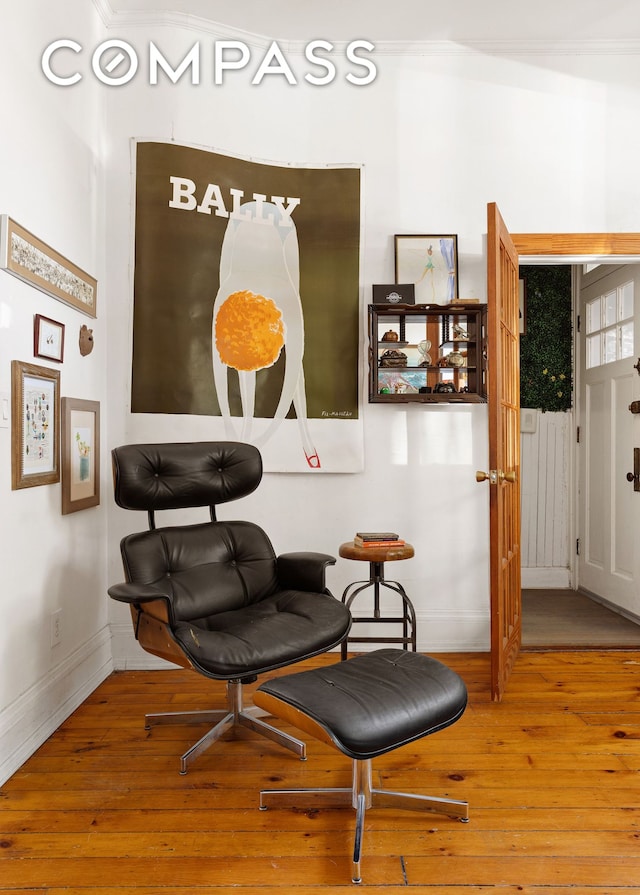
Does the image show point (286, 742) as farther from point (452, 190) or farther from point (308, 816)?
point (452, 190)

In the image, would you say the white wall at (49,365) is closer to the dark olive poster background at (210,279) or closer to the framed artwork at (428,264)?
the dark olive poster background at (210,279)

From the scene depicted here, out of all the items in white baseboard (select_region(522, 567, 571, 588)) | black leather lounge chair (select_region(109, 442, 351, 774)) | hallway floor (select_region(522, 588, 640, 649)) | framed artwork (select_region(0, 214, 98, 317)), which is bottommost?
hallway floor (select_region(522, 588, 640, 649))

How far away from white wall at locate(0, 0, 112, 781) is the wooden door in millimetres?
1798

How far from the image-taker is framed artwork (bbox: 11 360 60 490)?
2309 mm

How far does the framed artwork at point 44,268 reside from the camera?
7.30 feet

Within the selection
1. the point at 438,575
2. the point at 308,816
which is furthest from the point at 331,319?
the point at 308,816

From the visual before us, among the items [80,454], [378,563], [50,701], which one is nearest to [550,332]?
[378,563]

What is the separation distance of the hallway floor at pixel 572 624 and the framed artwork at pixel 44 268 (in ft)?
9.38

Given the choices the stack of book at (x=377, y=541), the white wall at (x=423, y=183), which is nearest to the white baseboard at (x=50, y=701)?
the white wall at (x=423, y=183)

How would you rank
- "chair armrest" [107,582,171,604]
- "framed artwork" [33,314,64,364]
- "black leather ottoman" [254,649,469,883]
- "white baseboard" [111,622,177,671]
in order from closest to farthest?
"black leather ottoman" [254,649,469,883], "chair armrest" [107,582,171,604], "framed artwork" [33,314,64,364], "white baseboard" [111,622,177,671]

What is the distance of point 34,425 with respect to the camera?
8.05 feet

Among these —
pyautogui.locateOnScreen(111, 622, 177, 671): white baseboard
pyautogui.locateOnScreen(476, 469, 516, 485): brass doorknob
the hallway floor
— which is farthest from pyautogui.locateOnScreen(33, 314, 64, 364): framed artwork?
the hallway floor

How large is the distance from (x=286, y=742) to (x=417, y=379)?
1.87 m

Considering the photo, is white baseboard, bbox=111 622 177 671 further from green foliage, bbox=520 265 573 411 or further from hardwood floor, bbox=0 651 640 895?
green foliage, bbox=520 265 573 411
